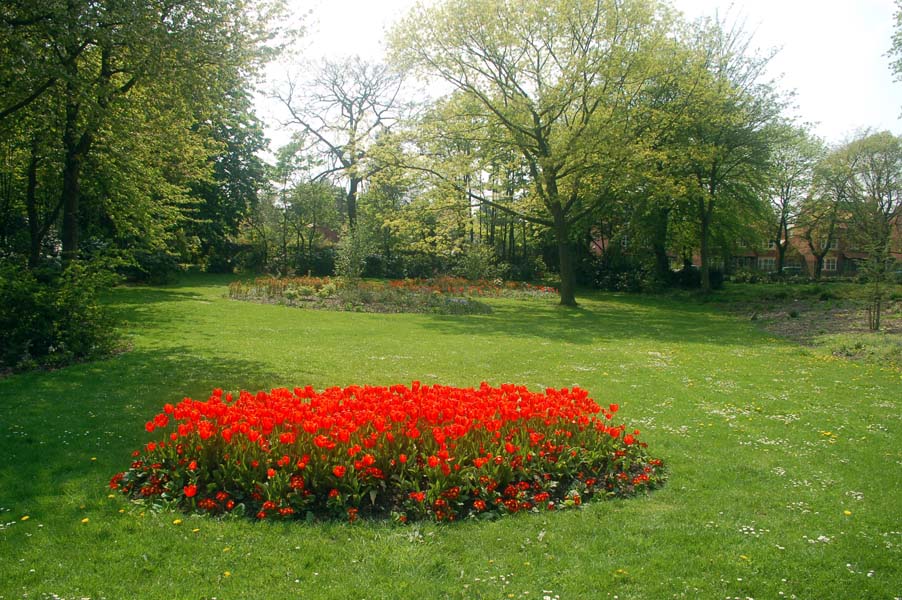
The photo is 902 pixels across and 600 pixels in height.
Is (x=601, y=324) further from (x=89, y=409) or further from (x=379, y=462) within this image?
(x=379, y=462)

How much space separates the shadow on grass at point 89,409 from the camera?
17.5 ft

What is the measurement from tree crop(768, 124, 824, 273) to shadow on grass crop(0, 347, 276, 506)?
104 ft

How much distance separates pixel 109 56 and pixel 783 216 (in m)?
54.1

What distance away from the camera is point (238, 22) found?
12383mm

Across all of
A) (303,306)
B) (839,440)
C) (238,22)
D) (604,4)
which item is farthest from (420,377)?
(604,4)

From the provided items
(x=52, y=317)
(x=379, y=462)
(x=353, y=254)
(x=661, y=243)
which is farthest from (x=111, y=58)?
(x=661, y=243)

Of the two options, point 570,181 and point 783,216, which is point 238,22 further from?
point 783,216

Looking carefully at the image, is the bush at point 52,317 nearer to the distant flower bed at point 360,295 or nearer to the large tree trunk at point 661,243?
the distant flower bed at point 360,295

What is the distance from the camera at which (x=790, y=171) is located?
157 feet

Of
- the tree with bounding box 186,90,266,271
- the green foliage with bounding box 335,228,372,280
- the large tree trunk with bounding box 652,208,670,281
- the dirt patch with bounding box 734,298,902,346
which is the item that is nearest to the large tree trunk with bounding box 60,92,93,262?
the green foliage with bounding box 335,228,372,280

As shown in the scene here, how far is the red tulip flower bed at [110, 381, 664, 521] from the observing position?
473 cm

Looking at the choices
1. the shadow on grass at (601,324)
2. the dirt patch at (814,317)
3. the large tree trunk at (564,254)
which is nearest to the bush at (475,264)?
→ the shadow on grass at (601,324)

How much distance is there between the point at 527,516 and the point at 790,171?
5191 centimetres

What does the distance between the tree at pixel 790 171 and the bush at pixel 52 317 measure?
32.4 m
